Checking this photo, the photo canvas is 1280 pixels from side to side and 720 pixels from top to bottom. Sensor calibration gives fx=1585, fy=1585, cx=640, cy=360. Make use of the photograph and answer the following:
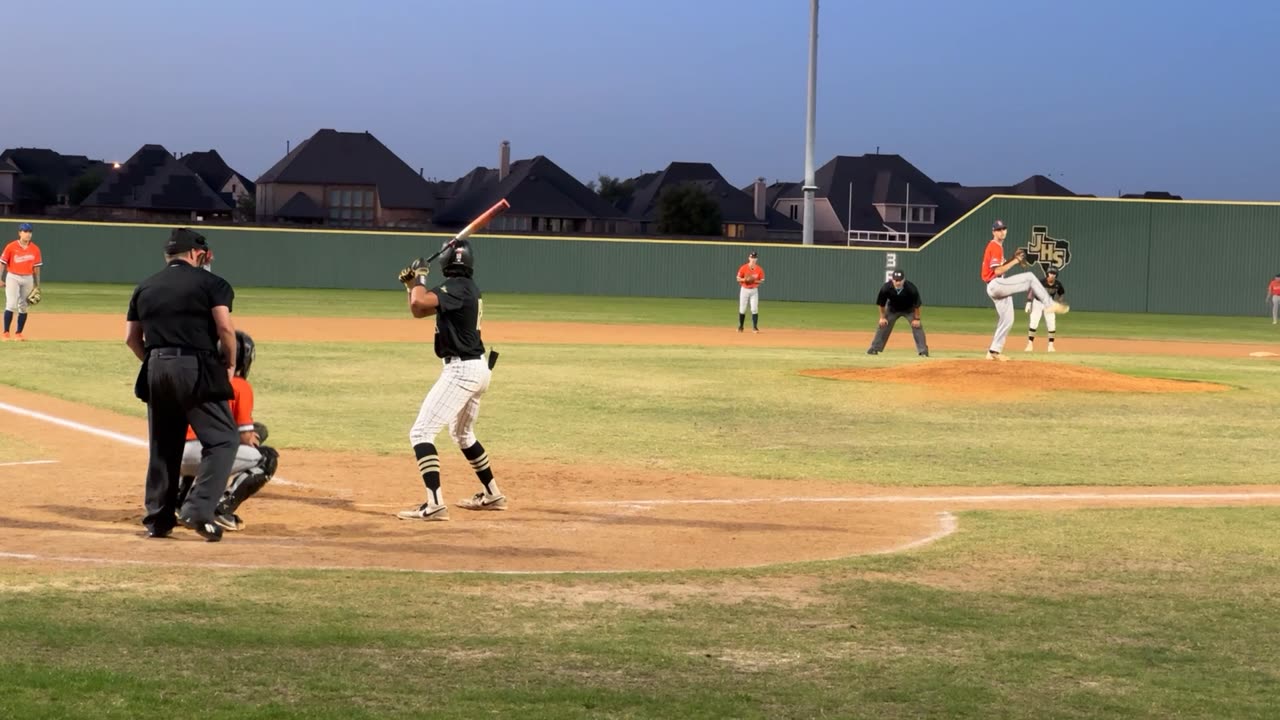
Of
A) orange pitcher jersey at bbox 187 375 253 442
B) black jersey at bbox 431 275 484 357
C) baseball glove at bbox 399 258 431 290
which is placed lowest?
orange pitcher jersey at bbox 187 375 253 442

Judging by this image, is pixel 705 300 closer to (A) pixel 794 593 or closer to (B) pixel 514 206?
(B) pixel 514 206

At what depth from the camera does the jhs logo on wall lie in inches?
2256

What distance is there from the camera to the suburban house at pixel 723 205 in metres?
110

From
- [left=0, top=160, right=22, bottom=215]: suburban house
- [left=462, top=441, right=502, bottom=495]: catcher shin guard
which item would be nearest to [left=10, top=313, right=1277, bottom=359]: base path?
[left=462, top=441, right=502, bottom=495]: catcher shin guard

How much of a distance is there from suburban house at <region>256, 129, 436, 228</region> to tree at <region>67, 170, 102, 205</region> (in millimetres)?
22301

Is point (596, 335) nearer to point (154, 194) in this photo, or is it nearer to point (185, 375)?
point (185, 375)

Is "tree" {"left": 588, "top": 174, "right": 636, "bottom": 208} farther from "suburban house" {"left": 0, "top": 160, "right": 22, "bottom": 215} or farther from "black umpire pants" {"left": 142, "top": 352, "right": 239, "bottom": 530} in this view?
"black umpire pants" {"left": 142, "top": 352, "right": 239, "bottom": 530}

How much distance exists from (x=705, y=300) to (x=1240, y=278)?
19.3 metres

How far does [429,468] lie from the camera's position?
36.4 ft

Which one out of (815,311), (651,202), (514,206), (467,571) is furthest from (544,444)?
(651,202)

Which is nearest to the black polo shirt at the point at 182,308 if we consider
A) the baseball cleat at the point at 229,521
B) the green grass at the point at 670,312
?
the baseball cleat at the point at 229,521

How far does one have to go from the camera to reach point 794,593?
8570 mm

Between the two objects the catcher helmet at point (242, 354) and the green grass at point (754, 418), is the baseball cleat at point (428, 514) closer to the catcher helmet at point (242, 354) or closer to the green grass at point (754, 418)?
the catcher helmet at point (242, 354)

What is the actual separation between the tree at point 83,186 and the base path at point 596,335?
8544cm
